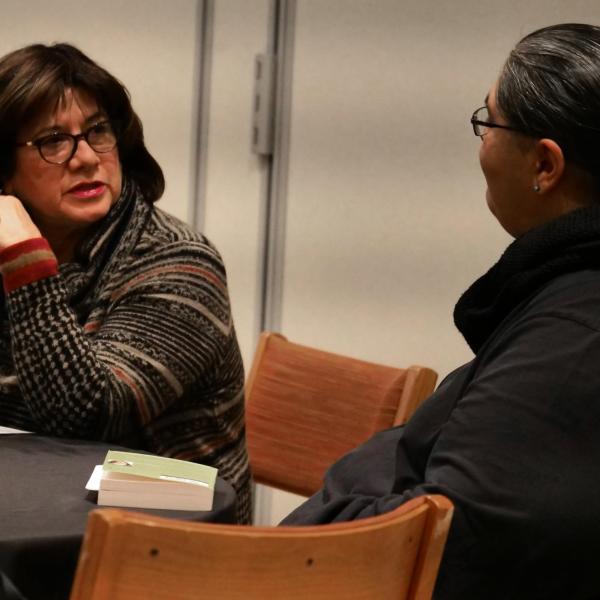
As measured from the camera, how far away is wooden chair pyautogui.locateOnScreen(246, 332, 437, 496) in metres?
2.51

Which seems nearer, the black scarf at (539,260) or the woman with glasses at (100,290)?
the black scarf at (539,260)

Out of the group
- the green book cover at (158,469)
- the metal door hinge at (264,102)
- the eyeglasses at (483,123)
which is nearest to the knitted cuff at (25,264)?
the green book cover at (158,469)

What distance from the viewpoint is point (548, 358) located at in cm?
146

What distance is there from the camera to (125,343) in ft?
7.09

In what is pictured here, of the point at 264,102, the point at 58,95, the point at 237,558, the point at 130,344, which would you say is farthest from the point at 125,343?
the point at 264,102

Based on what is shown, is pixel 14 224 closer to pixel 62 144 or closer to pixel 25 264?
pixel 25 264

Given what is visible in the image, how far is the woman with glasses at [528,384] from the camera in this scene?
4.69 feet

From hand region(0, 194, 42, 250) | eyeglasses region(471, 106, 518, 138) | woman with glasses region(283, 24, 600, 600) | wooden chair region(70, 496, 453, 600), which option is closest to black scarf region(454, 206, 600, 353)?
woman with glasses region(283, 24, 600, 600)

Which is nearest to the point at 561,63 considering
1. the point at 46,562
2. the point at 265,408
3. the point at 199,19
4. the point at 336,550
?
the point at 336,550

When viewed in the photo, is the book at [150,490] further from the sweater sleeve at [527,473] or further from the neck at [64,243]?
the neck at [64,243]

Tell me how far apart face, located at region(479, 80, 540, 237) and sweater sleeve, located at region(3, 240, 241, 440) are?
2.28ft

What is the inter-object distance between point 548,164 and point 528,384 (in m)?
0.35

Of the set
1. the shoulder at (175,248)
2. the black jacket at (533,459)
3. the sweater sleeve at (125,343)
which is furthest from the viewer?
the shoulder at (175,248)

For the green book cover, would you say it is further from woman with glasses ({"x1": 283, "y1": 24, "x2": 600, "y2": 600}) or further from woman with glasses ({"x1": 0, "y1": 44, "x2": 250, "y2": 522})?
woman with glasses ({"x1": 0, "y1": 44, "x2": 250, "y2": 522})
